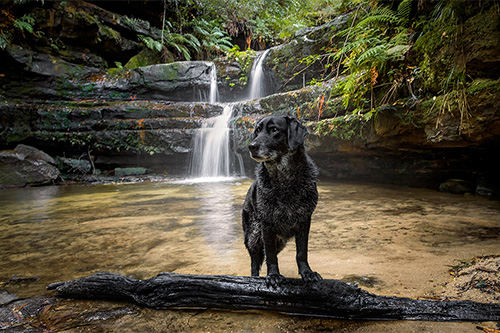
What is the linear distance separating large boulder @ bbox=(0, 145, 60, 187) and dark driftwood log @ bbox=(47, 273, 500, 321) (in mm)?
10658

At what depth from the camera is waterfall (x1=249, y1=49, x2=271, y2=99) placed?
14.4 m

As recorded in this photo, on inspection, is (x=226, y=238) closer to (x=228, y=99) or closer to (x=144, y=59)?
(x=228, y=99)

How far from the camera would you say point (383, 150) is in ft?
24.7

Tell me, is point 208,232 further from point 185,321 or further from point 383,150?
point 383,150

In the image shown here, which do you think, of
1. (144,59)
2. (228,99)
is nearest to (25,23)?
(144,59)

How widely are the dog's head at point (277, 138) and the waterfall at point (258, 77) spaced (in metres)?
12.7

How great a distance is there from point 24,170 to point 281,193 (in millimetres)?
12241

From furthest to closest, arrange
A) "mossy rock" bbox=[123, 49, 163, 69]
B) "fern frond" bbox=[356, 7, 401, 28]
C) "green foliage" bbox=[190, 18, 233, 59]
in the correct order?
"green foliage" bbox=[190, 18, 233, 59]
"mossy rock" bbox=[123, 49, 163, 69]
"fern frond" bbox=[356, 7, 401, 28]

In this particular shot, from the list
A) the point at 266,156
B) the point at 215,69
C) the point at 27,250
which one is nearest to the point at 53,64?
the point at 215,69

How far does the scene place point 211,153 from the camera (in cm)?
1250

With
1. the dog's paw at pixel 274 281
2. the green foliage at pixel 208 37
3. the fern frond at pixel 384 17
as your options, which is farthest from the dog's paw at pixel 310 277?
the green foliage at pixel 208 37

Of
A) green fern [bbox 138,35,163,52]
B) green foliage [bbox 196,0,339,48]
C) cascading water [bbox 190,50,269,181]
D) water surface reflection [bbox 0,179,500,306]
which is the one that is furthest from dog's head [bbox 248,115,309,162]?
green foliage [bbox 196,0,339,48]

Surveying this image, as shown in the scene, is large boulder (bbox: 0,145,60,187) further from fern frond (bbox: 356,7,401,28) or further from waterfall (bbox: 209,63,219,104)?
fern frond (bbox: 356,7,401,28)

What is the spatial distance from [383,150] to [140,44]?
1635 centimetres
